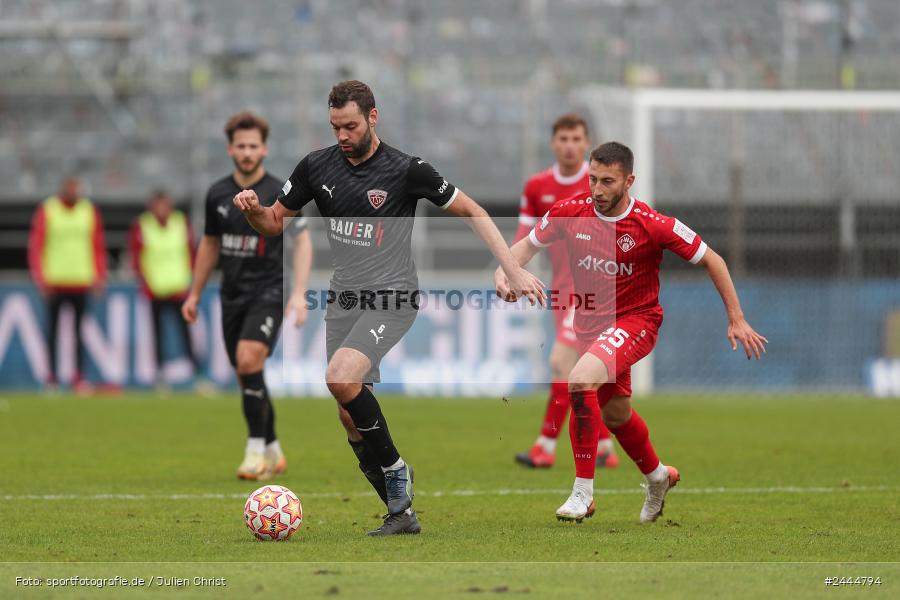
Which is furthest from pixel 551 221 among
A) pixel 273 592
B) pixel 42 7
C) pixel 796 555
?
pixel 42 7

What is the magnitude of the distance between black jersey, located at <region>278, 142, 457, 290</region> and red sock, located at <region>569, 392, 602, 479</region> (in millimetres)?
1072

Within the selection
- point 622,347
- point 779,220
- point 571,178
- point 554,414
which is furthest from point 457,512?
point 779,220

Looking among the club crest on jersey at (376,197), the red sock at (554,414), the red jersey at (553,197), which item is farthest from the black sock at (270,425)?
the club crest on jersey at (376,197)

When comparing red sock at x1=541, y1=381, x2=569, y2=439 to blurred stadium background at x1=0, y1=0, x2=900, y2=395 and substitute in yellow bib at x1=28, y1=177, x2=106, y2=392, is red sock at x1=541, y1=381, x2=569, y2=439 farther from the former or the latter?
substitute in yellow bib at x1=28, y1=177, x2=106, y2=392

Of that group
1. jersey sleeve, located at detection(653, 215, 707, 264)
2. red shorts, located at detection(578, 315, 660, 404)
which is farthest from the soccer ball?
jersey sleeve, located at detection(653, 215, 707, 264)

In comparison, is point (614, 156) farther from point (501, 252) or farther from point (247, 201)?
point (247, 201)

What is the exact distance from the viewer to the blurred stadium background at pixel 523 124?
1834cm

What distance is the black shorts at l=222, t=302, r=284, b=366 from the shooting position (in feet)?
32.0

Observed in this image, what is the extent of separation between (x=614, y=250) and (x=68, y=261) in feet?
37.6

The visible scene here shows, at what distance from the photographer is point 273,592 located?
529 cm

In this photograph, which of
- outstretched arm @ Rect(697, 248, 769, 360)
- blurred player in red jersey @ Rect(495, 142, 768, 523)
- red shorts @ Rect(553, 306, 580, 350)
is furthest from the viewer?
red shorts @ Rect(553, 306, 580, 350)

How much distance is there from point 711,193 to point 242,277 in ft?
39.0

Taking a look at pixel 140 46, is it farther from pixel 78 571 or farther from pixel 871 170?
pixel 78 571

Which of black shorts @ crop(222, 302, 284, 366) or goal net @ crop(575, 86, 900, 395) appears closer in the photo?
black shorts @ crop(222, 302, 284, 366)
